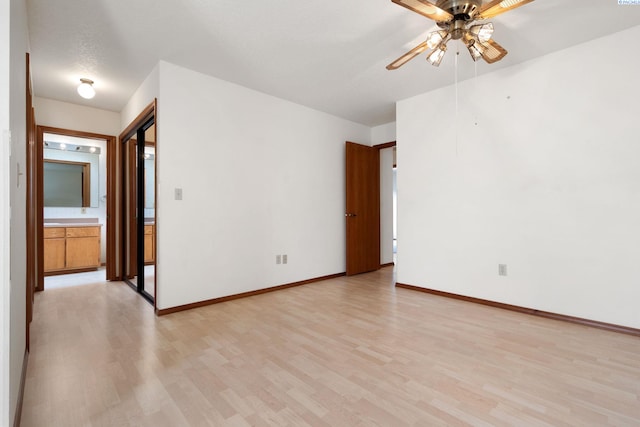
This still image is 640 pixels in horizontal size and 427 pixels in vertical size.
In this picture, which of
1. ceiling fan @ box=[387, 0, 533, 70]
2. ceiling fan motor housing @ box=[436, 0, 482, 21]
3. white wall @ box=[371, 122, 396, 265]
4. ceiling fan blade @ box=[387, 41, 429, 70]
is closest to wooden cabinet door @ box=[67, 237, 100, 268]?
white wall @ box=[371, 122, 396, 265]

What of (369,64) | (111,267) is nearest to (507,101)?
(369,64)

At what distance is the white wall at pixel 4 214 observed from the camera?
3.64 ft

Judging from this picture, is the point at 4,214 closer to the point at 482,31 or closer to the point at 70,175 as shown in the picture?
the point at 482,31

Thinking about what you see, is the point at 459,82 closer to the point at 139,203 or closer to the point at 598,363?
the point at 598,363

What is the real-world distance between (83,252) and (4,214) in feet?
16.2

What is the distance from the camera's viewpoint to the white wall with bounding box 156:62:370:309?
3.03m

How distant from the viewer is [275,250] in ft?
12.8

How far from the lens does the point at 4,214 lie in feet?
3.71

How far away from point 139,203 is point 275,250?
6.11 feet

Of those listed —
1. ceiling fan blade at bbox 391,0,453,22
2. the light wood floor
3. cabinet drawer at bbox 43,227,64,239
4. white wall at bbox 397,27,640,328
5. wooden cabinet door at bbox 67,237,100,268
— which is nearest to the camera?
the light wood floor

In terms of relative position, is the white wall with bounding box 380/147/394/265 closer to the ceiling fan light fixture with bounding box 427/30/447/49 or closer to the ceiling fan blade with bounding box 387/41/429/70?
the ceiling fan blade with bounding box 387/41/429/70

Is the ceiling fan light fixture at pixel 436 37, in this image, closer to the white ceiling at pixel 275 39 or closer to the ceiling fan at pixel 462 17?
the ceiling fan at pixel 462 17

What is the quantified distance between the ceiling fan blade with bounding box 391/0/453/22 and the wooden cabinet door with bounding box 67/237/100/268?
231 inches

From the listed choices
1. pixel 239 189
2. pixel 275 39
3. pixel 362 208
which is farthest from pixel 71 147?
pixel 362 208
